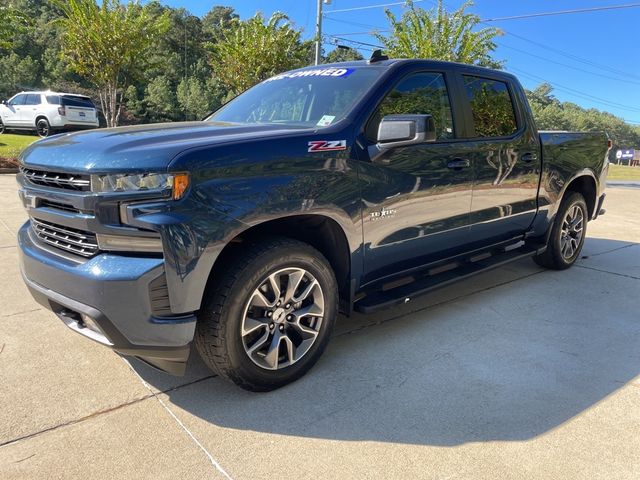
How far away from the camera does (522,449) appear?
238cm

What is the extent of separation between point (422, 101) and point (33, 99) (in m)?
21.3

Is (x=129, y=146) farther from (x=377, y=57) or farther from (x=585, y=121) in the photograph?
(x=585, y=121)

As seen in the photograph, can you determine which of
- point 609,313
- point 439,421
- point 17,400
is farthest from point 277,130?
point 609,313

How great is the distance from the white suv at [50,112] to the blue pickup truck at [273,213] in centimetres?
1810

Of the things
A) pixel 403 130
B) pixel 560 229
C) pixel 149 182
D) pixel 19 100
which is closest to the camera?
pixel 149 182

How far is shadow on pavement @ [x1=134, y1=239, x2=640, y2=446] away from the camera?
256 centimetres

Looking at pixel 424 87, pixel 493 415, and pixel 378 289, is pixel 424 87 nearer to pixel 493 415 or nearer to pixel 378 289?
pixel 378 289

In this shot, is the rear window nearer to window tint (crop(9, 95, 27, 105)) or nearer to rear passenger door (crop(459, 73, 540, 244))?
window tint (crop(9, 95, 27, 105))

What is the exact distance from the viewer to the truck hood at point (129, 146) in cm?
229

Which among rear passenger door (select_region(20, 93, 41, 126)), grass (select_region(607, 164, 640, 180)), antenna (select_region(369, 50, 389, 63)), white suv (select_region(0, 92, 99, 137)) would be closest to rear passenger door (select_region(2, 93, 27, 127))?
white suv (select_region(0, 92, 99, 137))

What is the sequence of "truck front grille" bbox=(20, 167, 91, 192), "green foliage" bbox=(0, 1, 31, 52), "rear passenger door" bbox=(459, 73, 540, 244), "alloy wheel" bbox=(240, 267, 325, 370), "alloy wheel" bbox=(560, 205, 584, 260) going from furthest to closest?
1. "green foliage" bbox=(0, 1, 31, 52)
2. "alloy wheel" bbox=(560, 205, 584, 260)
3. "rear passenger door" bbox=(459, 73, 540, 244)
4. "alloy wheel" bbox=(240, 267, 325, 370)
5. "truck front grille" bbox=(20, 167, 91, 192)

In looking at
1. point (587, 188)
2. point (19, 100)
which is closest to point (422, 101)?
point (587, 188)

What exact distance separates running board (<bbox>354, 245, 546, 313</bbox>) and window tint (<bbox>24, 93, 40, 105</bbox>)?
20997mm

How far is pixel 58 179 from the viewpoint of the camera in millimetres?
2541
